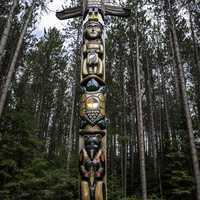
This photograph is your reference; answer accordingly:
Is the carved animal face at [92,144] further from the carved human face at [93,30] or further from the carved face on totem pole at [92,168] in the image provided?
the carved human face at [93,30]

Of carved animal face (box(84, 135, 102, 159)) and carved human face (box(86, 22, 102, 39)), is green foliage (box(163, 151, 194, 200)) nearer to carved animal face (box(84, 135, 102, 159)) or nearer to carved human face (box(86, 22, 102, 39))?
carved animal face (box(84, 135, 102, 159))

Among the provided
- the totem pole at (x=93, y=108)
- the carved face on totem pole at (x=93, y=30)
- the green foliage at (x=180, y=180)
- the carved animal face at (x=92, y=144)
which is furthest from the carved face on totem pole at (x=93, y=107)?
the green foliage at (x=180, y=180)

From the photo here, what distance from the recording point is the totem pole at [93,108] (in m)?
7.96

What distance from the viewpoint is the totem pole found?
796cm

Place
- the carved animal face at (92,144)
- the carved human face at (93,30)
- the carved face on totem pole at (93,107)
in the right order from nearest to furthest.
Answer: the carved animal face at (92,144) → the carved face on totem pole at (93,107) → the carved human face at (93,30)

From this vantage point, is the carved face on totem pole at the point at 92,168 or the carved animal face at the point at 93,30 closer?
the carved face on totem pole at the point at 92,168

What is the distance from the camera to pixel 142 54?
25359mm

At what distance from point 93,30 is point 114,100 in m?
15.9

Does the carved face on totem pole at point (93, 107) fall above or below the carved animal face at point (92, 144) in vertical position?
above

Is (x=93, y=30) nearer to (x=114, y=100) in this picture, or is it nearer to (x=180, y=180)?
(x=180, y=180)

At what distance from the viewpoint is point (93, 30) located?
10.6 meters

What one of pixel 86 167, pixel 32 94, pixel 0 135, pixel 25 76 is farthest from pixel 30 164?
pixel 32 94

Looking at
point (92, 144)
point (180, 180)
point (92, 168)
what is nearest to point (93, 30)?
point (92, 144)

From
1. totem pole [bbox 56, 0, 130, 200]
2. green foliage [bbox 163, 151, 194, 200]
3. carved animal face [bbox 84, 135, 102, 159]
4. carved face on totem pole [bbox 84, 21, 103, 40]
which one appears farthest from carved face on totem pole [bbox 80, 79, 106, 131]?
green foliage [bbox 163, 151, 194, 200]
